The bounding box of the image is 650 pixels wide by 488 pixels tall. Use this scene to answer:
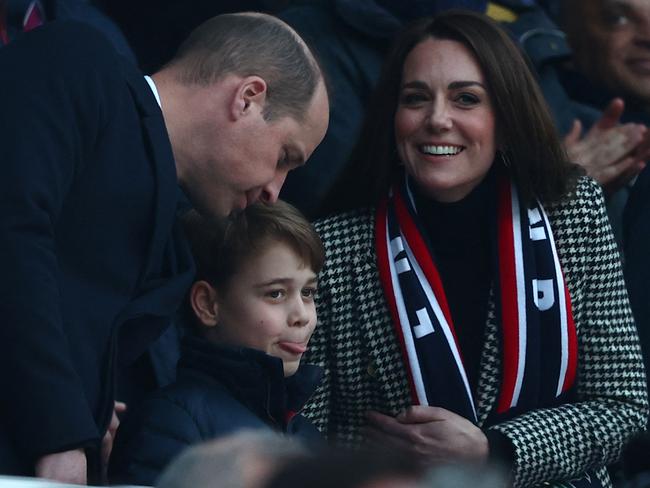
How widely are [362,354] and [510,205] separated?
21.0 inches

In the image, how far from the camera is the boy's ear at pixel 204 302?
345 cm

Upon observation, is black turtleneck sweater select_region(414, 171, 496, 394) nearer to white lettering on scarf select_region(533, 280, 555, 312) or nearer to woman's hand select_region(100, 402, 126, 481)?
white lettering on scarf select_region(533, 280, 555, 312)

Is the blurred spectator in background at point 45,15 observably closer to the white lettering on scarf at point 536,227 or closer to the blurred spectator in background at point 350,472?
the white lettering on scarf at point 536,227

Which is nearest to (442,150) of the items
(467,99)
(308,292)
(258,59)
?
(467,99)

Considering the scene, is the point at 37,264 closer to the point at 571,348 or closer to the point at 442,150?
the point at 442,150

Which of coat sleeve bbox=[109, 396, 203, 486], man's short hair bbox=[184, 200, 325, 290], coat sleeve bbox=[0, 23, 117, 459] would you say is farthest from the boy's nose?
coat sleeve bbox=[0, 23, 117, 459]

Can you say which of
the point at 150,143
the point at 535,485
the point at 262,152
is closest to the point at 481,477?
the point at 150,143

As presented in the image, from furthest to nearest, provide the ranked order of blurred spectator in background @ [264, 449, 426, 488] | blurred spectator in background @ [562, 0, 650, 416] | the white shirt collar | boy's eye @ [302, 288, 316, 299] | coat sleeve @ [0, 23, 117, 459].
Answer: blurred spectator in background @ [562, 0, 650, 416]
boy's eye @ [302, 288, 316, 299]
the white shirt collar
coat sleeve @ [0, 23, 117, 459]
blurred spectator in background @ [264, 449, 426, 488]

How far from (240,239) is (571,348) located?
92 centimetres

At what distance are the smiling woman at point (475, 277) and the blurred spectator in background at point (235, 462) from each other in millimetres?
2291

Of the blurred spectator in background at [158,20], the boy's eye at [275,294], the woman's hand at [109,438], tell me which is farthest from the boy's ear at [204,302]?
the blurred spectator in background at [158,20]

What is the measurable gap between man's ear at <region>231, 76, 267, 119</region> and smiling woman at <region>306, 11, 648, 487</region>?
83cm

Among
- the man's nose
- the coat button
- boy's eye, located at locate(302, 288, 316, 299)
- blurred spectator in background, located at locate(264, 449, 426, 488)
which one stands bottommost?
the coat button

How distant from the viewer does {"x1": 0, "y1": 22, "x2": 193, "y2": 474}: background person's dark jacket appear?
101 inches
